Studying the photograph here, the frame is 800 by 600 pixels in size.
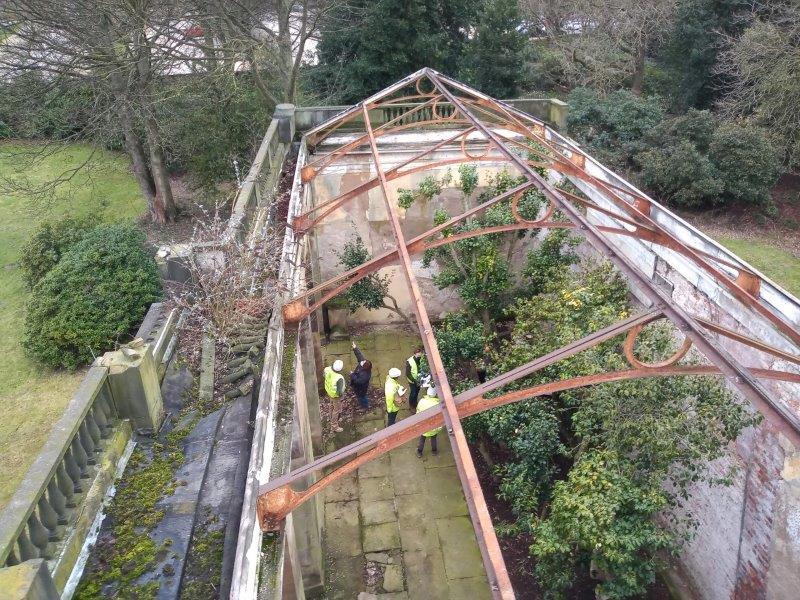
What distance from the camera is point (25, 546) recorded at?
3799mm

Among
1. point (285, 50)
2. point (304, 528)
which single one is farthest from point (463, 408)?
point (285, 50)

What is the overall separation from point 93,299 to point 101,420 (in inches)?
216

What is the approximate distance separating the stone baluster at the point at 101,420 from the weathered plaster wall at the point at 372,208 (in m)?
7.65

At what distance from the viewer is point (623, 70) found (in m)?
21.7

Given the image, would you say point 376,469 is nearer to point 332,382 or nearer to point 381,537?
point 381,537

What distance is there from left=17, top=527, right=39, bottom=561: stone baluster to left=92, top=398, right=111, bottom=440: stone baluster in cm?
130

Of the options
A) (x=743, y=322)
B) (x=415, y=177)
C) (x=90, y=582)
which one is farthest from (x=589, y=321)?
(x=415, y=177)

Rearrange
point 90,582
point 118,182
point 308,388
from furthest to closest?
point 118,182, point 308,388, point 90,582

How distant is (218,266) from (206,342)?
0.88 m

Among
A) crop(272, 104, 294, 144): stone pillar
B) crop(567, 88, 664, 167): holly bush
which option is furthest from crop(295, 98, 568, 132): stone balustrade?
crop(567, 88, 664, 167): holly bush

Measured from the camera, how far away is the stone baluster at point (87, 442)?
15.6 feet

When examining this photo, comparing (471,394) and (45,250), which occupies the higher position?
(471,394)

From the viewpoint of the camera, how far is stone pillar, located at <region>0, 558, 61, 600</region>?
3031mm

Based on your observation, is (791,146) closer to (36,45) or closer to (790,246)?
(790,246)
